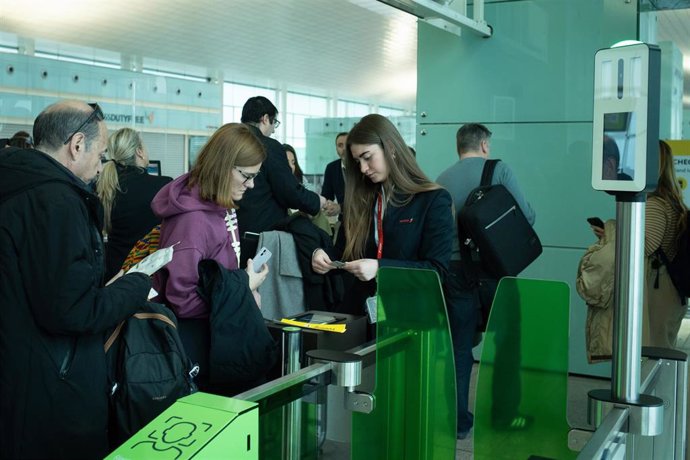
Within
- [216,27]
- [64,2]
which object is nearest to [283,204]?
[64,2]

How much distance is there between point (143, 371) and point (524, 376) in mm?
1048

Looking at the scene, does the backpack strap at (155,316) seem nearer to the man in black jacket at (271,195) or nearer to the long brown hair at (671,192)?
the man in black jacket at (271,195)

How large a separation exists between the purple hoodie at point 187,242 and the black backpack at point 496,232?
1184 millimetres

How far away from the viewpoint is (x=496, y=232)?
3359mm

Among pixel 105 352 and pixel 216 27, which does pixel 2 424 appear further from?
pixel 216 27

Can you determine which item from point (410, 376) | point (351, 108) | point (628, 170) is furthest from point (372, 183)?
point (351, 108)

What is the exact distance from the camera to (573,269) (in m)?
5.19

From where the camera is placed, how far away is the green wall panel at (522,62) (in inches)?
200

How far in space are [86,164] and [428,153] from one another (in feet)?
12.7

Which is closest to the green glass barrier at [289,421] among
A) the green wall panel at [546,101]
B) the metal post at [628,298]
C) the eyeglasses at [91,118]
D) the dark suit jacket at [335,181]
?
the metal post at [628,298]

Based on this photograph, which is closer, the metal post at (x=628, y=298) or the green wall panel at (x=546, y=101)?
the metal post at (x=628, y=298)

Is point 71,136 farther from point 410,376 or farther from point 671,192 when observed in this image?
point 671,192

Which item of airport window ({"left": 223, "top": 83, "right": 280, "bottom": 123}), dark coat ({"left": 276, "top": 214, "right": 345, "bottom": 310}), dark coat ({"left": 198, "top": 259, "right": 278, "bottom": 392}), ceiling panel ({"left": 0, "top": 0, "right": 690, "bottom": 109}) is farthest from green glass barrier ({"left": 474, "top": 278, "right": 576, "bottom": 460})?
airport window ({"left": 223, "top": 83, "right": 280, "bottom": 123})

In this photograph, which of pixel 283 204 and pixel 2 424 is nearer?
pixel 2 424
